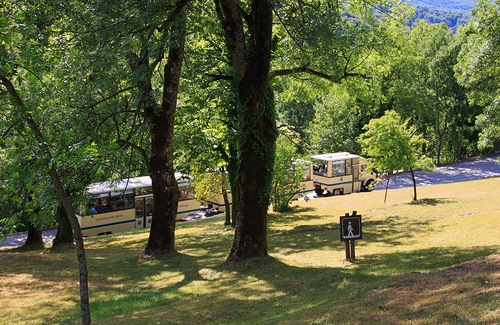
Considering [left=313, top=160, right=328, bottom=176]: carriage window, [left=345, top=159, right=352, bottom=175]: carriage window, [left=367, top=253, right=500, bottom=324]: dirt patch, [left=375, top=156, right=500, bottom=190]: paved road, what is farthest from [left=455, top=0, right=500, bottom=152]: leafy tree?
[left=375, top=156, right=500, bottom=190]: paved road

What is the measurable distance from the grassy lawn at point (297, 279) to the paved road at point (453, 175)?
63.7 ft

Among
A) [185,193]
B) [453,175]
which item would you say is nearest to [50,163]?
[185,193]

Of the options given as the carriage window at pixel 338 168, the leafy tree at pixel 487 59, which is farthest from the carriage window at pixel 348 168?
the leafy tree at pixel 487 59

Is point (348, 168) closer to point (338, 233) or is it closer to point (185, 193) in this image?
point (185, 193)

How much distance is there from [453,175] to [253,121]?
33.3m

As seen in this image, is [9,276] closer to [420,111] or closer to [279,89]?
[279,89]

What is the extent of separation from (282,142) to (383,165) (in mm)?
5241

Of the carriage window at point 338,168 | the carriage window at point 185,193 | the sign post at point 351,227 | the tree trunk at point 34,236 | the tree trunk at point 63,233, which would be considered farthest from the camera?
the carriage window at point 338,168

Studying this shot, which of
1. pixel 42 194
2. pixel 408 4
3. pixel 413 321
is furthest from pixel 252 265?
pixel 408 4

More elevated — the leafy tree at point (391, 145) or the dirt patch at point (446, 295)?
the leafy tree at point (391, 145)

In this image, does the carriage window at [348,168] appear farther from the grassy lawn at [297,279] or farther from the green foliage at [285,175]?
the grassy lawn at [297,279]

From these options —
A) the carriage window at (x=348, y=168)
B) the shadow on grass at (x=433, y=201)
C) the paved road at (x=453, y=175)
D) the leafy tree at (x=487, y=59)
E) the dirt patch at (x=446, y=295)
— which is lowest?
A: the dirt patch at (x=446, y=295)

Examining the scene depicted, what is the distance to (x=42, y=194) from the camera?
26.8 ft

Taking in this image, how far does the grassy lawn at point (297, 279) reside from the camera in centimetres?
665
